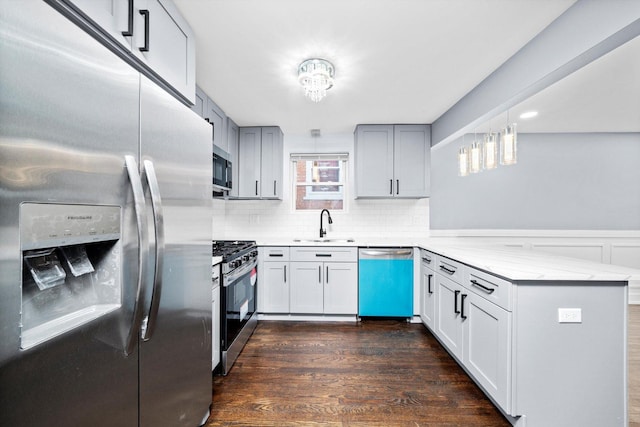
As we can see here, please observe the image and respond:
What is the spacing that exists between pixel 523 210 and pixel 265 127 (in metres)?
3.84

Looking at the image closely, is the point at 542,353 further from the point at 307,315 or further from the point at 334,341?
the point at 307,315

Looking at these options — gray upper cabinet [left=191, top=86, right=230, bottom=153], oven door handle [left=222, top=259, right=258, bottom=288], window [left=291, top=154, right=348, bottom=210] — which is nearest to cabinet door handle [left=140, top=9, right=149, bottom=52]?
gray upper cabinet [left=191, top=86, right=230, bottom=153]

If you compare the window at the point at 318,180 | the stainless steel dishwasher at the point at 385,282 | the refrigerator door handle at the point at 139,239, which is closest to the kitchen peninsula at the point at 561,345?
the stainless steel dishwasher at the point at 385,282

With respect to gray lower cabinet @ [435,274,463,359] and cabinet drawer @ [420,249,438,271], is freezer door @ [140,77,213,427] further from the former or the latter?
cabinet drawer @ [420,249,438,271]

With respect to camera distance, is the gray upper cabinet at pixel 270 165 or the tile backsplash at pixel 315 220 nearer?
the gray upper cabinet at pixel 270 165

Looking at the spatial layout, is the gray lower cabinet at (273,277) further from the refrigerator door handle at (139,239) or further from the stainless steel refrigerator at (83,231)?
the refrigerator door handle at (139,239)

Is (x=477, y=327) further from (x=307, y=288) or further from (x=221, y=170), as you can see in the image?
(x=221, y=170)

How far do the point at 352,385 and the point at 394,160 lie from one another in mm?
2572

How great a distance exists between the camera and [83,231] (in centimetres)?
73

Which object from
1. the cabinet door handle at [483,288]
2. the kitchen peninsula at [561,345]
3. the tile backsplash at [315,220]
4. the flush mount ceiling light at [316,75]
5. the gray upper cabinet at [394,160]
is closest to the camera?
the kitchen peninsula at [561,345]

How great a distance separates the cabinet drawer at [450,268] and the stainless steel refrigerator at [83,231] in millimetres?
2021

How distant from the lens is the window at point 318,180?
388 centimetres

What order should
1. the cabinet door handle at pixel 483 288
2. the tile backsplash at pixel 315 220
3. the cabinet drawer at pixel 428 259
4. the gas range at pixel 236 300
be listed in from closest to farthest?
the cabinet door handle at pixel 483 288 → the gas range at pixel 236 300 → the cabinet drawer at pixel 428 259 → the tile backsplash at pixel 315 220

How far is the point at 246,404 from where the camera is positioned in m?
1.80
